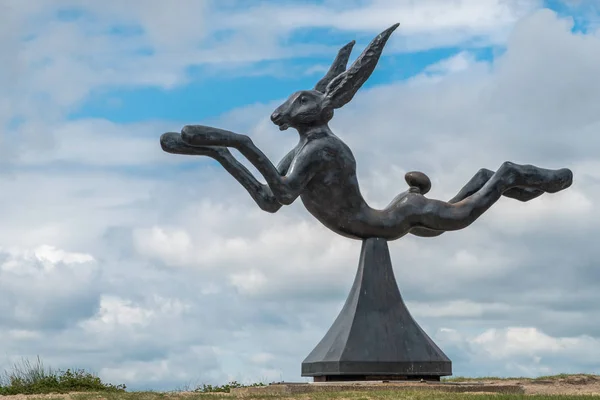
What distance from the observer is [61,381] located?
1681cm

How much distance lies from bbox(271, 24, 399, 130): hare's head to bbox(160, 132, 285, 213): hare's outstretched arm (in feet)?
3.70

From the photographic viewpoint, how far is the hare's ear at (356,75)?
15156 millimetres

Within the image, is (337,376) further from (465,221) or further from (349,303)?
(465,221)

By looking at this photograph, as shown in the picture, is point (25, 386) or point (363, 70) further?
point (25, 386)

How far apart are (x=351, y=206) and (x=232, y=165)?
201 cm

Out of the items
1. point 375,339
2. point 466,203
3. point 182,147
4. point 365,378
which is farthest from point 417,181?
point 182,147

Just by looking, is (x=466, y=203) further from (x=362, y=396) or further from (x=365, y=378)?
(x=362, y=396)

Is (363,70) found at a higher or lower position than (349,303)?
higher

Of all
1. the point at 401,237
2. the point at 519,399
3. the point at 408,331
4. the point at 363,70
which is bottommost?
the point at 519,399

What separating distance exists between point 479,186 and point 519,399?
474 cm

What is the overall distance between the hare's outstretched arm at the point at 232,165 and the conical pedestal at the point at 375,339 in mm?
1907

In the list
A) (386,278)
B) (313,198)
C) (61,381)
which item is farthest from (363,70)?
(61,381)

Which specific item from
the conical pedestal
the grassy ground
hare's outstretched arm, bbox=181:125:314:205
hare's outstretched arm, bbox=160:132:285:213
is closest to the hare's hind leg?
the conical pedestal

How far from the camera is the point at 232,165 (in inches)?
579
